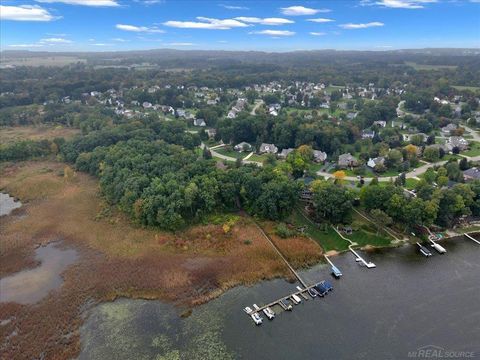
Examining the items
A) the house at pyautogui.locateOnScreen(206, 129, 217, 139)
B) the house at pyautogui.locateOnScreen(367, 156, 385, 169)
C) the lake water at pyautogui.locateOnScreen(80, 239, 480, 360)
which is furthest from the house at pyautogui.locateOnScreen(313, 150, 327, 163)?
the lake water at pyautogui.locateOnScreen(80, 239, 480, 360)

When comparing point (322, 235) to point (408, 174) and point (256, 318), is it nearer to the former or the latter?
point (256, 318)

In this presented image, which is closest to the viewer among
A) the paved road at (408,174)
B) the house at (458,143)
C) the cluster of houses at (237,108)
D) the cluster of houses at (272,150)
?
the paved road at (408,174)

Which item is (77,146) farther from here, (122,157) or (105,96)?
(105,96)

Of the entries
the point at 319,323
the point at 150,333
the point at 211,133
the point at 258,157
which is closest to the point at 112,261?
the point at 150,333

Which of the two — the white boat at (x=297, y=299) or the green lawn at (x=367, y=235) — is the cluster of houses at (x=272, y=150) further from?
the white boat at (x=297, y=299)

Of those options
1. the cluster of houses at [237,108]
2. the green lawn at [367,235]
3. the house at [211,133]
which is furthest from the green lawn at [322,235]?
the cluster of houses at [237,108]
